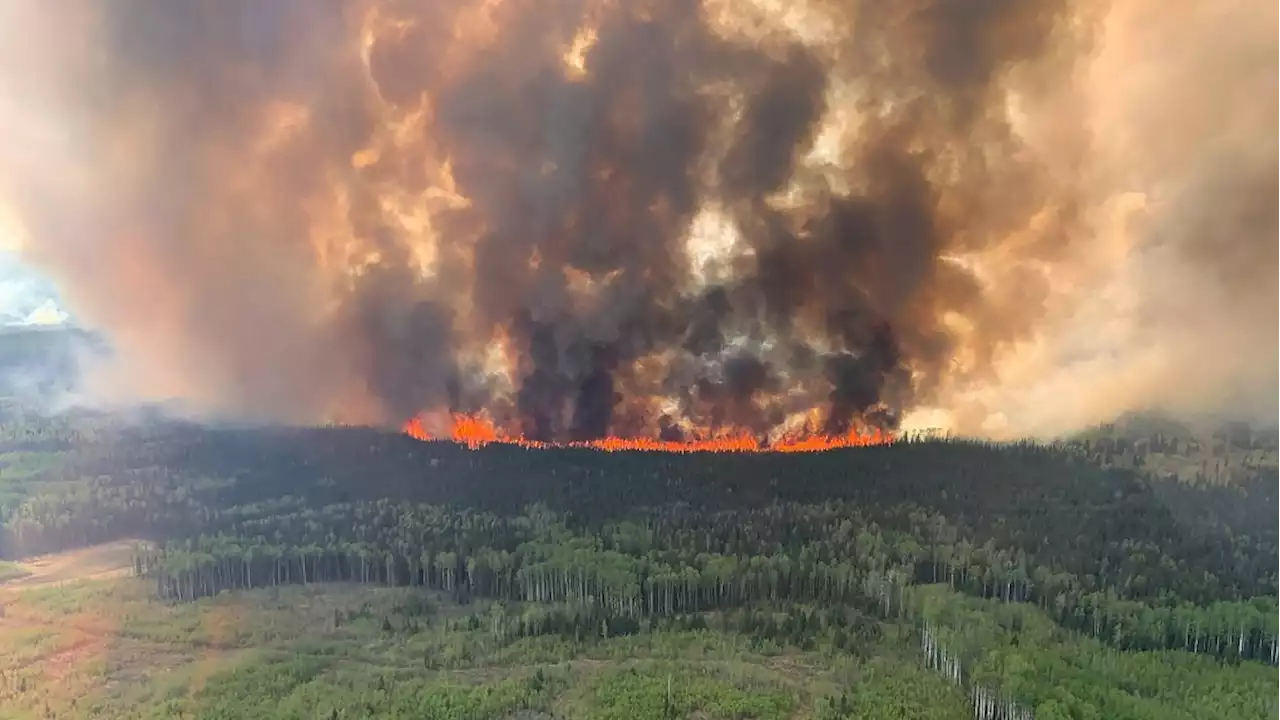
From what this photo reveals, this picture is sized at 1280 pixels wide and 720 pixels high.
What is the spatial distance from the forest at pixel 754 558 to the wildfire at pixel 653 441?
270 cm

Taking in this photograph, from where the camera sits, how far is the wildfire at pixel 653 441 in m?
32.0

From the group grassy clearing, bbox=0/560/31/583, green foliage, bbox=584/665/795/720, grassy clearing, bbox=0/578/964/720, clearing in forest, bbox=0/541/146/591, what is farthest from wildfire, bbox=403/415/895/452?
green foliage, bbox=584/665/795/720

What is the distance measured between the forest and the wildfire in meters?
2.70

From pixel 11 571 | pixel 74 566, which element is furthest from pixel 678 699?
pixel 11 571

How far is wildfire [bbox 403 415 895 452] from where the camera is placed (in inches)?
1260

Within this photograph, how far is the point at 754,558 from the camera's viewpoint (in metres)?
22.9

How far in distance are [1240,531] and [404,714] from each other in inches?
732

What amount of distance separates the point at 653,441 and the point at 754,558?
12.6m

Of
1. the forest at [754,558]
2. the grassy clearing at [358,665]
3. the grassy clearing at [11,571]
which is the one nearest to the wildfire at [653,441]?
the forest at [754,558]

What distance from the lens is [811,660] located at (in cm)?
1967

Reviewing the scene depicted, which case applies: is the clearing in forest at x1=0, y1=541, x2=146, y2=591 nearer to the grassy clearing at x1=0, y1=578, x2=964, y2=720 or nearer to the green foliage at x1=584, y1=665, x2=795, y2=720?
the grassy clearing at x1=0, y1=578, x2=964, y2=720

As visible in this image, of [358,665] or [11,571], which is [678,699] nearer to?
[358,665]

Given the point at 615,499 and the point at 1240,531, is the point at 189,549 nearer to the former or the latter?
the point at 615,499

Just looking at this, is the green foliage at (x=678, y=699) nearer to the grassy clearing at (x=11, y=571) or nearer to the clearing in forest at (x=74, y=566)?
the clearing in forest at (x=74, y=566)
